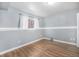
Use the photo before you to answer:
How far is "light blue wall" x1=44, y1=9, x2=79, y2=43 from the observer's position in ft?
4.80

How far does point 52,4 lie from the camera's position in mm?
1471

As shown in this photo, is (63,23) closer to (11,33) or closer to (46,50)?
(46,50)

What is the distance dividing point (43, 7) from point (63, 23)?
474 mm

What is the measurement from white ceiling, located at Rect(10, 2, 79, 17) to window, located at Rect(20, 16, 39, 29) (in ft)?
0.42

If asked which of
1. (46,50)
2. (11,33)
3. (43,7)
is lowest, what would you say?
(46,50)

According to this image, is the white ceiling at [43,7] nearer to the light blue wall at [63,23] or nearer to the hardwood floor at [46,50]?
the light blue wall at [63,23]

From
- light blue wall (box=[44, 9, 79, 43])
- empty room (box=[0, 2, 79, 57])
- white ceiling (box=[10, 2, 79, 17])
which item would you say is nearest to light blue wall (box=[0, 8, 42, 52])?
empty room (box=[0, 2, 79, 57])

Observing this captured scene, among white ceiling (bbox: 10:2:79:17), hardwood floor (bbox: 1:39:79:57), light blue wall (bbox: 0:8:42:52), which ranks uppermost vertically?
white ceiling (bbox: 10:2:79:17)

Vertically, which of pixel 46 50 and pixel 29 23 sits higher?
pixel 29 23

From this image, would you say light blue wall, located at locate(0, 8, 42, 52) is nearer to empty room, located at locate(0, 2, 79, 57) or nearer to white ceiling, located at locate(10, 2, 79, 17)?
empty room, located at locate(0, 2, 79, 57)

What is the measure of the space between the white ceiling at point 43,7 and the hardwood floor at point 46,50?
0.54 metres

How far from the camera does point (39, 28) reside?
59.7 inches

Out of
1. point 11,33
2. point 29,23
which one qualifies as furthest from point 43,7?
point 11,33

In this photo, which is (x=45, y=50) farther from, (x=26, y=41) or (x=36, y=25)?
(x=36, y=25)
